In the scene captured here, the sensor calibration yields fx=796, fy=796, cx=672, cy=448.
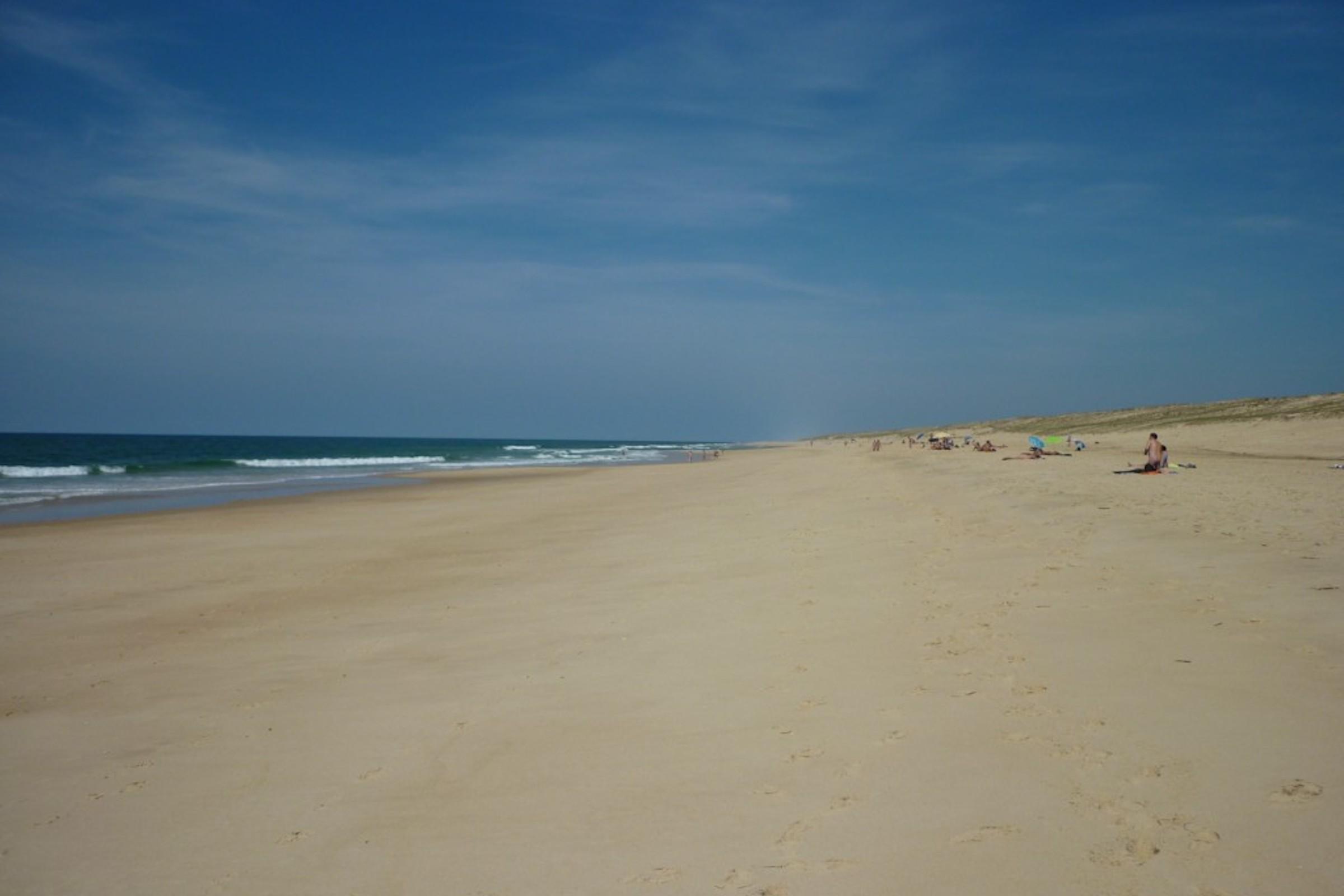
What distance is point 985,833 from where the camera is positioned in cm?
333

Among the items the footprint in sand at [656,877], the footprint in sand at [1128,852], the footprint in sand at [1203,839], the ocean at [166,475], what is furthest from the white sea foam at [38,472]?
the footprint in sand at [1203,839]

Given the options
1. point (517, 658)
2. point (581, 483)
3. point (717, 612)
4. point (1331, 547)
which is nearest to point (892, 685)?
point (717, 612)

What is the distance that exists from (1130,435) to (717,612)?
37.4 metres

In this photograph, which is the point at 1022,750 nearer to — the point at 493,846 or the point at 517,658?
the point at 493,846

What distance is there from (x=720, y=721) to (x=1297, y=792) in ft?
9.11

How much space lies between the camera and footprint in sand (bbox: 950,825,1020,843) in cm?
330

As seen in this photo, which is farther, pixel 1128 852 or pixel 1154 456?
pixel 1154 456

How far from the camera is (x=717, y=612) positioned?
24.5ft

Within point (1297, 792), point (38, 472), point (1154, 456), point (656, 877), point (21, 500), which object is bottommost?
point (656, 877)

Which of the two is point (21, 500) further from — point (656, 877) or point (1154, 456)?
point (1154, 456)

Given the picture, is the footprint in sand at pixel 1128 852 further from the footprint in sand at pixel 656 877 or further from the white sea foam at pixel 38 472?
the white sea foam at pixel 38 472

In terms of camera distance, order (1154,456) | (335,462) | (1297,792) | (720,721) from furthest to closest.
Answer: (335,462)
(1154,456)
(720,721)
(1297,792)

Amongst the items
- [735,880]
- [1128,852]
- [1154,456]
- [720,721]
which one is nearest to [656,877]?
[735,880]

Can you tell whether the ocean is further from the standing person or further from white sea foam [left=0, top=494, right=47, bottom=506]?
the standing person
